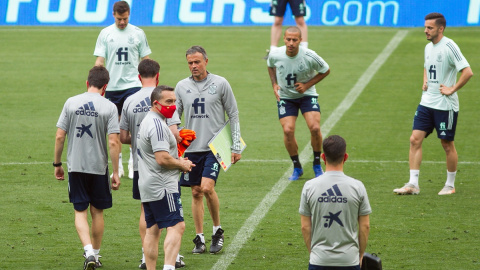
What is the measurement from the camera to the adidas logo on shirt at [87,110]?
8.02 m

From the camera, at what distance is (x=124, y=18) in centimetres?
1176

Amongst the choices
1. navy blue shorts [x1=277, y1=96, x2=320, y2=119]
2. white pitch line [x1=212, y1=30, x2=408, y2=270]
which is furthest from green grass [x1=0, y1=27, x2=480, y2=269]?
navy blue shorts [x1=277, y1=96, x2=320, y2=119]

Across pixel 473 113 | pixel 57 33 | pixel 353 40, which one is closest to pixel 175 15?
pixel 57 33

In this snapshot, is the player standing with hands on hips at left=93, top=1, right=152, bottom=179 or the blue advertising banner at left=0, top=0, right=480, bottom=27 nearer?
the player standing with hands on hips at left=93, top=1, right=152, bottom=179

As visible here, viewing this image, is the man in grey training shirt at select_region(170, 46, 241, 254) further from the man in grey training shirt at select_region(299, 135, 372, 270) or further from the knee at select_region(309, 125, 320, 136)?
the knee at select_region(309, 125, 320, 136)

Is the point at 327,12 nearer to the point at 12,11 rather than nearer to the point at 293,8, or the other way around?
the point at 293,8

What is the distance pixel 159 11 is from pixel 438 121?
15.8 metres

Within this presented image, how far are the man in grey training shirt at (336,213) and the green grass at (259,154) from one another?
2143 mm

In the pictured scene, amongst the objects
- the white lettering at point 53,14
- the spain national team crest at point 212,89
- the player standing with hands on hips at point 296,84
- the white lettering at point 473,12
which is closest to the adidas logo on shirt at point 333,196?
the spain national team crest at point 212,89

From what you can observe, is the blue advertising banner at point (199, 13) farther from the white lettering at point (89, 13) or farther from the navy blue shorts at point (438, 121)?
the navy blue shorts at point (438, 121)

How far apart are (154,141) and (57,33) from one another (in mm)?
18271

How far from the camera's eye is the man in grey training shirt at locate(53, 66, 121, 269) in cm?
804

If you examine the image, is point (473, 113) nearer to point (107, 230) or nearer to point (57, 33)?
point (107, 230)

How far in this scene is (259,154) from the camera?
13539mm
